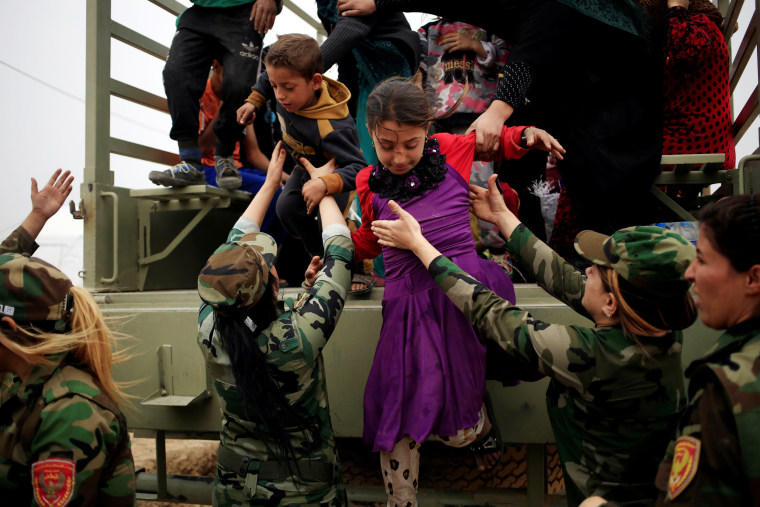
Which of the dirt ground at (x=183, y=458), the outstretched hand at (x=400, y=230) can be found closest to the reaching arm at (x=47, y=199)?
the outstretched hand at (x=400, y=230)

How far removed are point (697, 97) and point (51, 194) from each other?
117 inches

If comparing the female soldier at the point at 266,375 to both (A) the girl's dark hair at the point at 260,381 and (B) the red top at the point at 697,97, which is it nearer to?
(A) the girl's dark hair at the point at 260,381

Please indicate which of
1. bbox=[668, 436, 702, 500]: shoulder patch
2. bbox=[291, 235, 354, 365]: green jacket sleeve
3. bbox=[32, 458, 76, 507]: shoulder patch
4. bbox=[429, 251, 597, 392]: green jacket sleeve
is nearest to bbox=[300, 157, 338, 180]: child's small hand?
bbox=[291, 235, 354, 365]: green jacket sleeve

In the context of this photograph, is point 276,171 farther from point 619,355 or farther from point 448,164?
point 619,355

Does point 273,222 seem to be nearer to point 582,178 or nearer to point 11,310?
point 582,178

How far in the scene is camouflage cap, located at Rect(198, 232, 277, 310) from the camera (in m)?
1.46

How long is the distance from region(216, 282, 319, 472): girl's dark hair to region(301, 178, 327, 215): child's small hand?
561 mm

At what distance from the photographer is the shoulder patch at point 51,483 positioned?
1.24m

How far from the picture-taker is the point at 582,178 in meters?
2.66

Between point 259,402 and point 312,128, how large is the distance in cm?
124

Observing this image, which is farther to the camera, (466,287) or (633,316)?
(466,287)

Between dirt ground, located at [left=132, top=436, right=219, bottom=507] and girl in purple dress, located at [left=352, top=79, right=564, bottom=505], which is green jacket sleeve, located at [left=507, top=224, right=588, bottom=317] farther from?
dirt ground, located at [left=132, top=436, right=219, bottom=507]

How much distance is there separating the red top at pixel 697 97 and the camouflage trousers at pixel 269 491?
2250mm

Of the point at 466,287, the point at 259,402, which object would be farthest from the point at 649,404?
the point at 259,402
